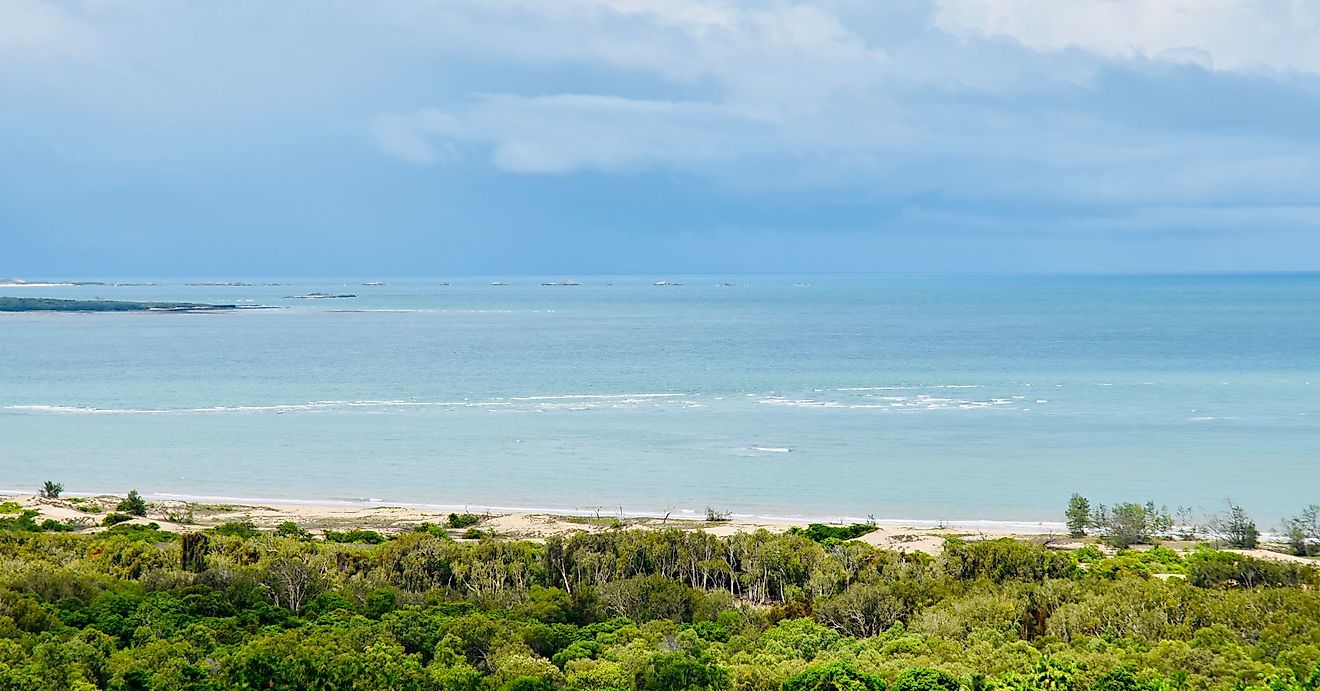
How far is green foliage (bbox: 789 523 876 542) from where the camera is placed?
26469 millimetres

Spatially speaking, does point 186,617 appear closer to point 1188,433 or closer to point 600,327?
point 1188,433

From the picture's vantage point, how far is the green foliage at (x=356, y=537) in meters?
26.6

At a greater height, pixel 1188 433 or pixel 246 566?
pixel 1188 433

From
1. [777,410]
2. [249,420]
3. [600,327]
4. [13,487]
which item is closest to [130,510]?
[13,487]

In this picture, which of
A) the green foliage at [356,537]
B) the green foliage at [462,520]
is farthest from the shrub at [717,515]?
the green foliage at [356,537]

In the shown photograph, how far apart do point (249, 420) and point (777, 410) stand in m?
24.4

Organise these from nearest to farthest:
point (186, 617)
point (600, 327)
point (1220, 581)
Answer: point (186, 617)
point (1220, 581)
point (600, 327)

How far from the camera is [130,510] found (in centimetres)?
3084

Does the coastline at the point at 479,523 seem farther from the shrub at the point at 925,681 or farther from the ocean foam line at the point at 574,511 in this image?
the shrub at the point at 925,681

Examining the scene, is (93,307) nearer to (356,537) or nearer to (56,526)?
(56,526)

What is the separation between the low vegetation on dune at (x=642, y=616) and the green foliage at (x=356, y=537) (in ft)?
7.51

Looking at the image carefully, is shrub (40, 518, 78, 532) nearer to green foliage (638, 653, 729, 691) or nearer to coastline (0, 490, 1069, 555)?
coastline (0, 490, 1069, 555)

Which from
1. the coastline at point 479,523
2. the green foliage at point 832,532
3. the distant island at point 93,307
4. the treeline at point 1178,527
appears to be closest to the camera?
the green foliage at point 832,532

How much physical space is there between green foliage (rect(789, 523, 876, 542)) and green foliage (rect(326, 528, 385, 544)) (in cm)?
984
